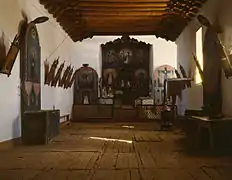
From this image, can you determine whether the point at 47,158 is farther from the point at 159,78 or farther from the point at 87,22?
the point at 159,78

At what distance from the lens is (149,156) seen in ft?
19.8

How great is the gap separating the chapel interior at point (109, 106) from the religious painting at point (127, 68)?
322cm

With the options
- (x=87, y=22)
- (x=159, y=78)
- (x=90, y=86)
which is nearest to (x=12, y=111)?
(x=87, y=22)

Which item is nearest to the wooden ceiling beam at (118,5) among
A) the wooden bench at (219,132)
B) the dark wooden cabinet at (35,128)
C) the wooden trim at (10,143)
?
the dark wooden cabinet at (35,128)

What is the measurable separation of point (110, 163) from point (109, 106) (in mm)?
11255

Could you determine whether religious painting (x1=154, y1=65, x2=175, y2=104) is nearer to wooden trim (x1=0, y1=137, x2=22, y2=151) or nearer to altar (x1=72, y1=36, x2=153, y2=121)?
altar (x1=72, y1=36, x2=153, y2=121)

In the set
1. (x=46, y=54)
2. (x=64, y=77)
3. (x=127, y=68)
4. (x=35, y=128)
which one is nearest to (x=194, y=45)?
(x=46, y=54)

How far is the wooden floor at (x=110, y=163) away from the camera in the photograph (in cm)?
441

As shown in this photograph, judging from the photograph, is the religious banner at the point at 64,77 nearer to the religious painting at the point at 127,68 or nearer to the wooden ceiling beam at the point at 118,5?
the wooden ceiling beam at the point at 118,5

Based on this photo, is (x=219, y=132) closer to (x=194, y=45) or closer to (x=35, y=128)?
(x=35, y=128)

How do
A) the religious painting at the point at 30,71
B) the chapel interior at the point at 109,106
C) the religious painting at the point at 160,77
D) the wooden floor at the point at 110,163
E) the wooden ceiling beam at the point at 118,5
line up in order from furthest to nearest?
the religious painting at the point at 160,77 < the wooden ceiling beam at the point at 118,5 < the religious painting at the point at 30,71 < the chapel interior at the point at 109,106 < the wooden floor at the point at 110,163

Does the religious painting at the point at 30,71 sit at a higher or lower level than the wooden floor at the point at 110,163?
higher

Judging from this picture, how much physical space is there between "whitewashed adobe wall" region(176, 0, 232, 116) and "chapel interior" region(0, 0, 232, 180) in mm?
21

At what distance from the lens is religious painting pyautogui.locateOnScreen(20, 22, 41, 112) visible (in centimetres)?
806
